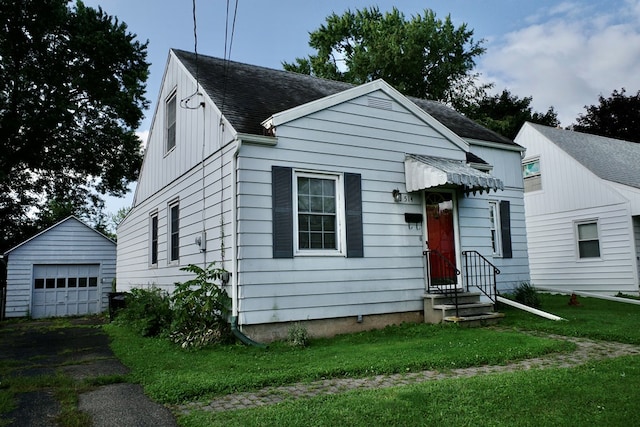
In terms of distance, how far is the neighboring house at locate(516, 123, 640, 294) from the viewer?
1423 centimetres

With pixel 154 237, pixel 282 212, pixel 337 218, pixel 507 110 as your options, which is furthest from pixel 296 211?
pixel 507 110

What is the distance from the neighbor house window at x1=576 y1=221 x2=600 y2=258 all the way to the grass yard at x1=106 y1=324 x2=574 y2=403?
9.59 metres

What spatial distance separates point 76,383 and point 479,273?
7.47 metres

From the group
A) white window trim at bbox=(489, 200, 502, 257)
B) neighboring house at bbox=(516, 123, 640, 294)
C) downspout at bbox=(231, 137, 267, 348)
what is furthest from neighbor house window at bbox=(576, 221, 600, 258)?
downspout at bbox=(231, 137, 267, 348)

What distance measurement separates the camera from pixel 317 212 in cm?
801

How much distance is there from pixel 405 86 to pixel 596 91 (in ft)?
39.8

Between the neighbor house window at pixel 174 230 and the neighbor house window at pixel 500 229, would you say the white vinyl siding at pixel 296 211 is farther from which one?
the neighbor house window at pixel 500 229

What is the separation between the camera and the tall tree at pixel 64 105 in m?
18.9

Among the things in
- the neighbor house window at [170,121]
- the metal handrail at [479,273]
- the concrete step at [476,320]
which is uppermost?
the neighbor house window at [170,121]

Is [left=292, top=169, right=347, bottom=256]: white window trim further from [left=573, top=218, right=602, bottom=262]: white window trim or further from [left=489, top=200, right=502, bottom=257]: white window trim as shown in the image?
[left=573, top=218, right=602, bottom=262]: white window trim

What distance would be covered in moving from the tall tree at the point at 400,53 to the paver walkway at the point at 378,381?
75.1ft

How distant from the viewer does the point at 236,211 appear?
23.9 ft

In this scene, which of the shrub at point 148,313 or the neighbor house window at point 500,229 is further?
the neighbor house window at point 500,229

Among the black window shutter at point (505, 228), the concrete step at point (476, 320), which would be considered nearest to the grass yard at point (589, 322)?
the concrete step at point (476, 320)
